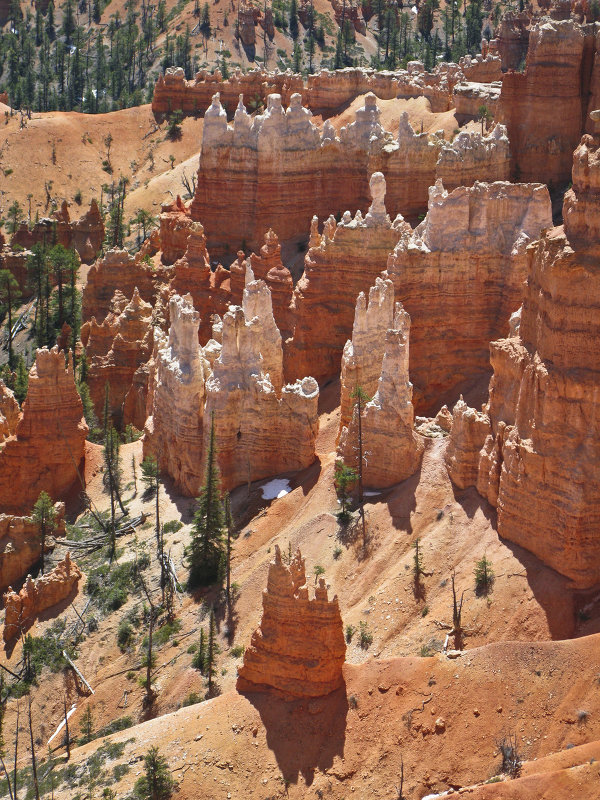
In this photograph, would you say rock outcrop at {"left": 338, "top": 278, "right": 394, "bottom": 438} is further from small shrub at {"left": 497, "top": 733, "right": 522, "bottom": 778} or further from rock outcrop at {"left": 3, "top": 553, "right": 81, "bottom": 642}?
small shrub at {"left": 497, "top": 733, "right": 522, "bottom": 778}

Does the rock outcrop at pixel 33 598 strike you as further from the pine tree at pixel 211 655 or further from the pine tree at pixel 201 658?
the pine tree at pixel 201 658

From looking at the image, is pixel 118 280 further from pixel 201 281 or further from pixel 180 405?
pixel 180 405

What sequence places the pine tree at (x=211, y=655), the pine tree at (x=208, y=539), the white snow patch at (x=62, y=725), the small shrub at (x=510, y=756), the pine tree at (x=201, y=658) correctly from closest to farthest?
the small shrub at (x=510, y=756), the pine tree at (x=211, y=655), the pine tree at (x=201, y=658), the white snow patch at (x=62, y=725), the pine tree at (x=208, y=539)

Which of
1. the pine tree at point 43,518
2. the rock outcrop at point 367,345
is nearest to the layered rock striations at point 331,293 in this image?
the rock outcrop at point 367,345

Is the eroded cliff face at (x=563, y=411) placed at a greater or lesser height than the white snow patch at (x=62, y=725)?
greater

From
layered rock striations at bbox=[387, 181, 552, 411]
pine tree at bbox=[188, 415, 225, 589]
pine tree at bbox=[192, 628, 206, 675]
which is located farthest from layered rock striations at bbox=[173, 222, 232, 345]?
pine tree at bbox=[192, 628, 206, 675]

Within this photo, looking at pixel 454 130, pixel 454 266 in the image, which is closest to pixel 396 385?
pixel 454 266

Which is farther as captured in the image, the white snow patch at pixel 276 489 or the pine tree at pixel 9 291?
the pine tree at pixel 9 291
